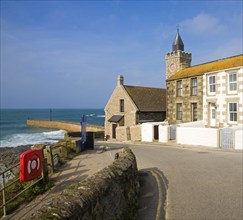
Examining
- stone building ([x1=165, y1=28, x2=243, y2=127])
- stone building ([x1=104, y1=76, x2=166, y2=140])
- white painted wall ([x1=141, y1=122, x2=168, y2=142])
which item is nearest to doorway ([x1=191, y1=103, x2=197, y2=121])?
stone building ([x1=165, y1=28, x2=243, y2=127])

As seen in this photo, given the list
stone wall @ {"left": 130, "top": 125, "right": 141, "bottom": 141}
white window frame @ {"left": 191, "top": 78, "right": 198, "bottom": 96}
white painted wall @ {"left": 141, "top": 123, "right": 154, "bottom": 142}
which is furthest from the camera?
stone wall @ {"left": 130, "top": 125, "right": 141, "bottom": 141}

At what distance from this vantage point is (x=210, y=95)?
77.4ft

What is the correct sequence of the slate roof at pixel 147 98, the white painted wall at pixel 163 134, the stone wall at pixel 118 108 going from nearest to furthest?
the white painted wall at pixel 163 134 < the stone wall at pixel 118 108 < the slate roof at pixel 147 98

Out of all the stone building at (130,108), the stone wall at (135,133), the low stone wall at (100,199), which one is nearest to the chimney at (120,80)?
the stone building at (130,108)

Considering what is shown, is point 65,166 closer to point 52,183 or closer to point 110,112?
point 52,183

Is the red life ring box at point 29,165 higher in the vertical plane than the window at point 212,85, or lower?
lower

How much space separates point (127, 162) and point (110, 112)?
28.1 meters

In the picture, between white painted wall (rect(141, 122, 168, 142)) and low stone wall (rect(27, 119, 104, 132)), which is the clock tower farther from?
low stone wall (rect(27, 119, 104, 132))

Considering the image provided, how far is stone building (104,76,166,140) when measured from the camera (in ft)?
102

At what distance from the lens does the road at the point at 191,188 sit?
687 cm

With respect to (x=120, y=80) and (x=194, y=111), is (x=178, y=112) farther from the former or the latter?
(x=120, y=80)

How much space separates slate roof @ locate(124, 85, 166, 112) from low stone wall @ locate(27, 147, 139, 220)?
979 inches

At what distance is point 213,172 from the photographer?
10.9 m

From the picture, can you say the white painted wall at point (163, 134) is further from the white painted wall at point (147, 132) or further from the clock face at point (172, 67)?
the clock face at point (172, 67)
